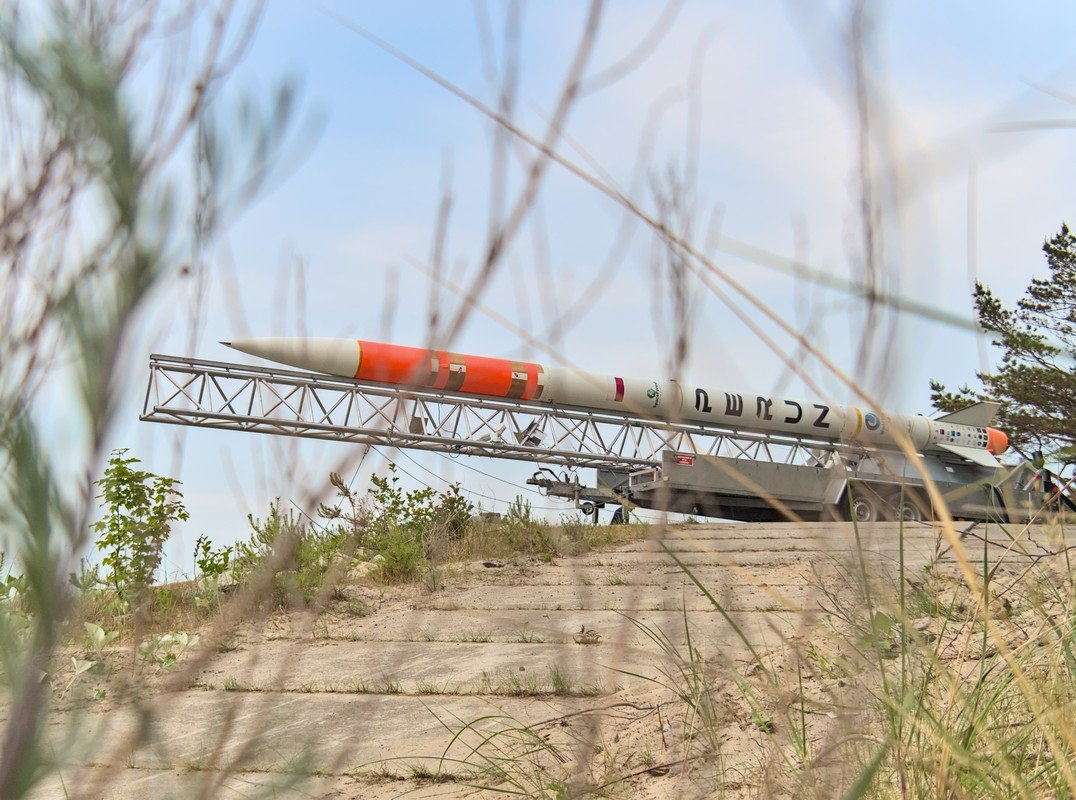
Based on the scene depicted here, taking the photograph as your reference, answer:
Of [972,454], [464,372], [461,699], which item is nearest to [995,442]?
[972,454]

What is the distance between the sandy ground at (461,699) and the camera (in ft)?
4.07

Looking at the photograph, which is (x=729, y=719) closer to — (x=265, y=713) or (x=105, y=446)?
(x=265, y=713)

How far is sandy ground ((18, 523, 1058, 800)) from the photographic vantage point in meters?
1.24

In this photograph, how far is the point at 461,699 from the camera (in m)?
3.98

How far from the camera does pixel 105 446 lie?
101cm

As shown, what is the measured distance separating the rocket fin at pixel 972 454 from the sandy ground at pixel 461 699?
11.8 meters

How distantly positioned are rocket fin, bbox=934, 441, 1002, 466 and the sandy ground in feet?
38.7

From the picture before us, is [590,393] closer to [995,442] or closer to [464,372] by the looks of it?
[464,372]

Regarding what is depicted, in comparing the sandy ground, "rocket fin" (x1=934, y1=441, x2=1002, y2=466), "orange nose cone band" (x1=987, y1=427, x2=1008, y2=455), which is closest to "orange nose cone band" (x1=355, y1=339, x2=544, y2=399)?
the sandy ground

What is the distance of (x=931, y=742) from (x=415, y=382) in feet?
5.34

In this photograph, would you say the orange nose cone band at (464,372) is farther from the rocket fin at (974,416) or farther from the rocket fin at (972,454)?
the rocket fin at (974,416)

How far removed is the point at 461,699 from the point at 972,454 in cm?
1658

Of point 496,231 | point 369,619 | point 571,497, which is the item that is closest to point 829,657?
point 496,231

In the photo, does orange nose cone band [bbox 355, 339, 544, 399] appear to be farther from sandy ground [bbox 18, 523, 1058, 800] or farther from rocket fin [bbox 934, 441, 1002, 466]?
rocket fin [bbox 934, 441, 1002, 466]
